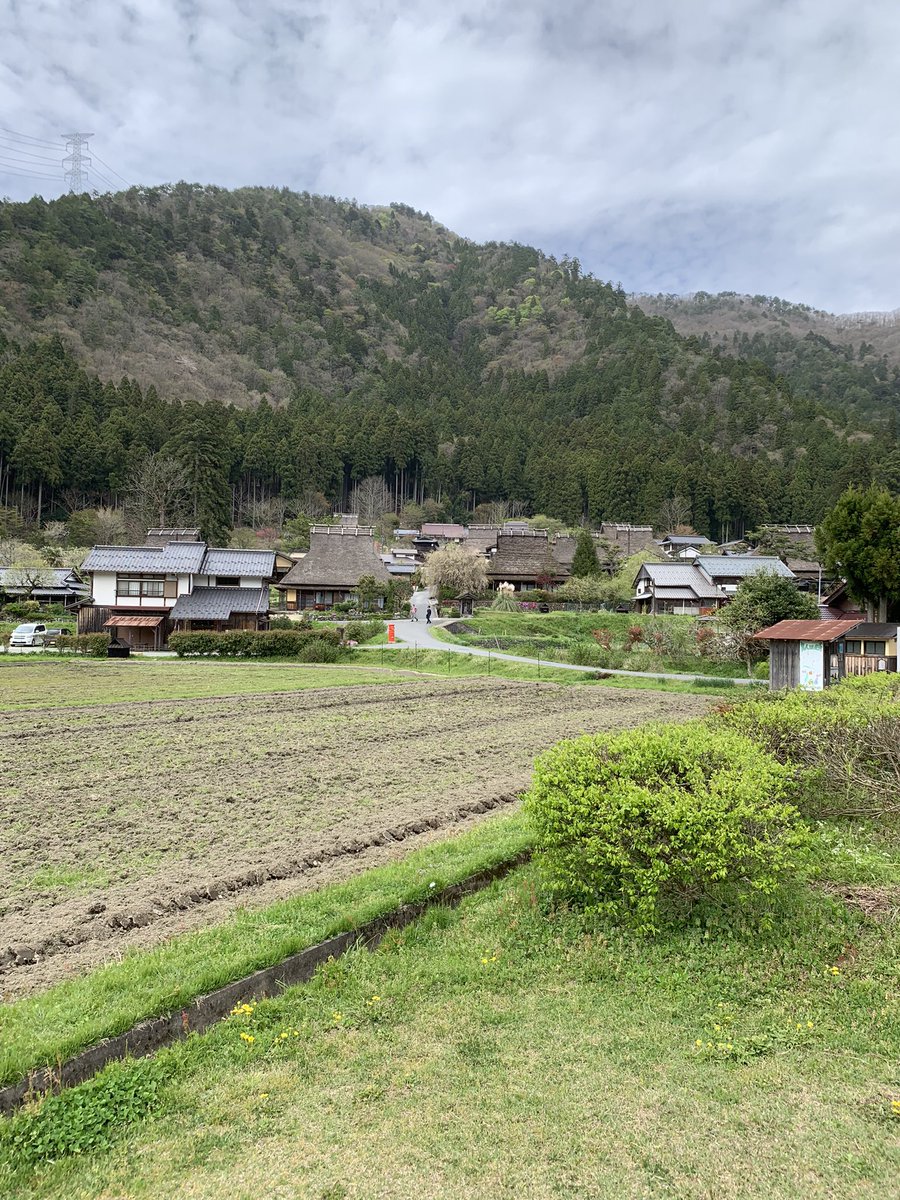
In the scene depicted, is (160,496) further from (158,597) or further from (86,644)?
(86,644)

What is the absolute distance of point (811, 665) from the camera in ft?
59.8

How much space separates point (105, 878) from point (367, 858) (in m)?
2.17

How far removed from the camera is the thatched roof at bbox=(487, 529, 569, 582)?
5166cm

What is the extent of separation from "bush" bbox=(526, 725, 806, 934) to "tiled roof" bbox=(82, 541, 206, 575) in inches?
1331

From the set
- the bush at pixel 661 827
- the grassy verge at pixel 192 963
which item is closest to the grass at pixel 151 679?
the grassy verge at pixel 192 963

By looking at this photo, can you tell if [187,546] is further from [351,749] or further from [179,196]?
[179,196]

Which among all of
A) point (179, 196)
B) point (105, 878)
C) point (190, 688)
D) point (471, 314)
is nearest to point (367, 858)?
point (105, 878)

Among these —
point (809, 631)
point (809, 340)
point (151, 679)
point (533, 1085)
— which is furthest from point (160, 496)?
point (809, 340)

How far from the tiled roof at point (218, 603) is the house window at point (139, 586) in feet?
4.31

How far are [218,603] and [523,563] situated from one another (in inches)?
986

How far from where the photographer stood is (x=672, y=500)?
217 ft

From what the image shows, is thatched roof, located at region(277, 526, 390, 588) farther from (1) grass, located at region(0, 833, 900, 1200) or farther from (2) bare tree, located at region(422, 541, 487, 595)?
(1) grass, located at region(0, 833, 900, 1200)

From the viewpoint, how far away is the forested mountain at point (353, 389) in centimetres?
5703

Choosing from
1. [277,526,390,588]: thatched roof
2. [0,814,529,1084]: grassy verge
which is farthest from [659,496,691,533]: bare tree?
[0,814,529,1084]: grassy verge
